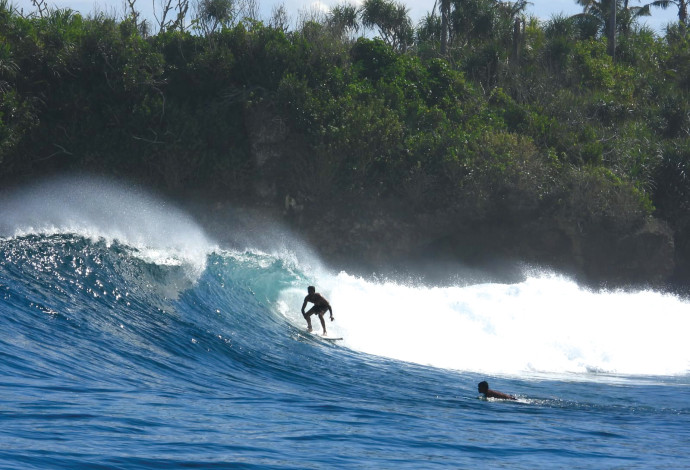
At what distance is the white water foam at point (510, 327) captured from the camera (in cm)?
1823

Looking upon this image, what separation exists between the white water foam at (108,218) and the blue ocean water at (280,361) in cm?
10

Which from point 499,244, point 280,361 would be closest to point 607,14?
point 499,244

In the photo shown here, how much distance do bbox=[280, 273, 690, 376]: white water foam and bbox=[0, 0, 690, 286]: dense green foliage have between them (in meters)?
6.17

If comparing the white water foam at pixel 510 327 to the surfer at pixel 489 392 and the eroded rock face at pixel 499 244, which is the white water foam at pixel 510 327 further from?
the eroded rock face at pixel 499 244

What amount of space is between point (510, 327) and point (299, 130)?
12056 millimetres

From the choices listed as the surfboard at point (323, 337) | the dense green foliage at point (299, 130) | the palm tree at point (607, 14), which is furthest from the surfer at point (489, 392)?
the palm tree at point (607, 14)

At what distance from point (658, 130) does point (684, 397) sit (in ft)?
81.7

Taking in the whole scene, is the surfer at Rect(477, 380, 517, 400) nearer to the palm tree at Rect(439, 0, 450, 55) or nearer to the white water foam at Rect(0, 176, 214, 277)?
the white water foam at Rect(0, 176, 214, 277)

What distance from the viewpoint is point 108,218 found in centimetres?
2262

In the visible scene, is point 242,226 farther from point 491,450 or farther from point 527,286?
point 491,450

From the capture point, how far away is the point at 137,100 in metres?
29.2

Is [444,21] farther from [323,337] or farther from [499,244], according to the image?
[323,337]

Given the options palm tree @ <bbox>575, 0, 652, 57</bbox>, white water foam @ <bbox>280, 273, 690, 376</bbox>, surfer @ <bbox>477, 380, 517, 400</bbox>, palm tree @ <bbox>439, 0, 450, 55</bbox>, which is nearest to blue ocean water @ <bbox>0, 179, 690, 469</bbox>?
white water foam @ <bbox>280, 273, 690, 376</bbox>

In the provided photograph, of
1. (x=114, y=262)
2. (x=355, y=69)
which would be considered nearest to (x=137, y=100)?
(x=355, y=69)
